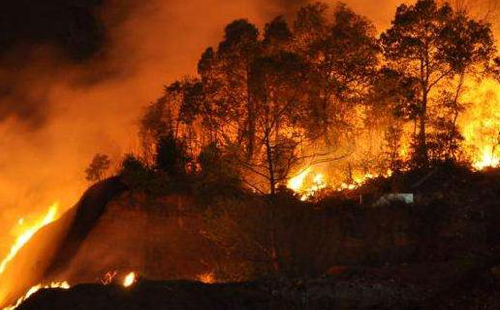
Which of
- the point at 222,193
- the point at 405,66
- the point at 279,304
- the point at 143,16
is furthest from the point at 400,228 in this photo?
the point at 143,16

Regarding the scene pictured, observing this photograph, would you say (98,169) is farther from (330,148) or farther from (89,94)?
(330,148)

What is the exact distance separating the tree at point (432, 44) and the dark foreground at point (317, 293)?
416 inches

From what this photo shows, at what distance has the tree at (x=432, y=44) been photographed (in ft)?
80.7

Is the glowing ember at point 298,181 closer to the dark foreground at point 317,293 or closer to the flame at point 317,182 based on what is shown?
the flame at point 317,182

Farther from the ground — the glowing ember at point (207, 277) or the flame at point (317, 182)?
the flame at point (317, 182)

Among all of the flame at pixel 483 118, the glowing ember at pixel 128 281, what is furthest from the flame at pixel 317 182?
the glowing ember at pixel 128 281

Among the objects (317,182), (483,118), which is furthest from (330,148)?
(483,118)

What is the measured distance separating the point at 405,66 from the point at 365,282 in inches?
511

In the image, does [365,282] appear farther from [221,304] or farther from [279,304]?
[221,304]

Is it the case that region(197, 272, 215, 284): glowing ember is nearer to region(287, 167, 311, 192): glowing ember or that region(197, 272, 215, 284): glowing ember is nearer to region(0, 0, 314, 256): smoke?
region(287, 167, 311, 192): glowing ember

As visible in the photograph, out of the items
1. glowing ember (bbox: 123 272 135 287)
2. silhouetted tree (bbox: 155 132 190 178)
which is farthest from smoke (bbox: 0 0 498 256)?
glowing ember (bbox: 123 272 135 287)

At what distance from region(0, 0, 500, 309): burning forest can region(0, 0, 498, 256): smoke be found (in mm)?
6323

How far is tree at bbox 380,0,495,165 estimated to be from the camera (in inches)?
968

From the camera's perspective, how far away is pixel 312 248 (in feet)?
68.5
